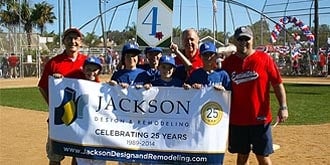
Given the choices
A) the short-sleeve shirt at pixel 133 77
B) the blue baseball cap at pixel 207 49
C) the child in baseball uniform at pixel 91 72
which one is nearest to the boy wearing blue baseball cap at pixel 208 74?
the blue baseball cap at pixel 207 49

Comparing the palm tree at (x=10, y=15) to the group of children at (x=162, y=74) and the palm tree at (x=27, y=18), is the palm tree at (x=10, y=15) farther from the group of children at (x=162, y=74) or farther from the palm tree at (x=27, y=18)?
the group of children at (x=162, y=74)

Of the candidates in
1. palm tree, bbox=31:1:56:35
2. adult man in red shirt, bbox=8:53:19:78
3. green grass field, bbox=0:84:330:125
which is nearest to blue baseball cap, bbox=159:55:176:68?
green grass field, bbox=0:84:330:125

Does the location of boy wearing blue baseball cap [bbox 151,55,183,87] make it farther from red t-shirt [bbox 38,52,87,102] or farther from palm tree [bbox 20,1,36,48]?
palm tree [bbox 20,1,36,48]

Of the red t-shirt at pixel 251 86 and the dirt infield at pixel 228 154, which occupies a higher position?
the red t-shirt at pixel 251 86

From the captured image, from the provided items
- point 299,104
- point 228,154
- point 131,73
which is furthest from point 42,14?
point 131,73

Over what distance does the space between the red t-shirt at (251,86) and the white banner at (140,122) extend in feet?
0.97

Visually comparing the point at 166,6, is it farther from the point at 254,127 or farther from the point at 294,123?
the point at 294,123

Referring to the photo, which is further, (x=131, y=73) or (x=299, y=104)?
(x=299, y=104)

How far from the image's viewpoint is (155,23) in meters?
7.08

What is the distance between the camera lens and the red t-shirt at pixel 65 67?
6.57 metres

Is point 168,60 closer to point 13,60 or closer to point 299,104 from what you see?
point 299,104

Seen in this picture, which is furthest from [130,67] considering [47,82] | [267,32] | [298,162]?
[267,32]

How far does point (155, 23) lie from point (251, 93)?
1.53 metres

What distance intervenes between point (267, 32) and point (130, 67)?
41029mm
